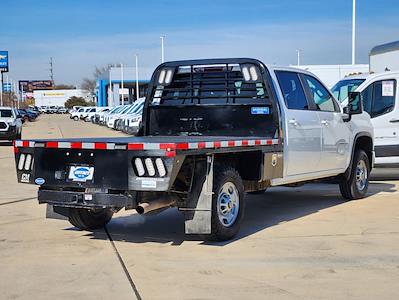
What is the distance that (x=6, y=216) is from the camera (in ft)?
30.3

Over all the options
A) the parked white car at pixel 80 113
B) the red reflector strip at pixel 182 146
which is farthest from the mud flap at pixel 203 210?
the parked white car at pixel 80 113

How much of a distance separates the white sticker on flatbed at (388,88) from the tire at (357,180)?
2343mm

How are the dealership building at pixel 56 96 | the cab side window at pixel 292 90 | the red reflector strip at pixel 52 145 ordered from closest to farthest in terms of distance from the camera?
the red reflector strip at pixel 52 145
the cab side window at pixel 292 90
the dealership building at pixel 56 96

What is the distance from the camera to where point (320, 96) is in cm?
941

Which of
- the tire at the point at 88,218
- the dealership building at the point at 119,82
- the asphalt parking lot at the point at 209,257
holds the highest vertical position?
the dealership building at the point at 119,82

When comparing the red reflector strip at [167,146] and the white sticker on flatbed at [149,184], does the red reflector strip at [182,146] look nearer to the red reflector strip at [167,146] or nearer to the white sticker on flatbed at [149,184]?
the red reflector strip at [167,146]

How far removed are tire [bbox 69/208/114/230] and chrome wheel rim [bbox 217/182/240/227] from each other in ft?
5.66

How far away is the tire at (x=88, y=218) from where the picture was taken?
7.74 metres

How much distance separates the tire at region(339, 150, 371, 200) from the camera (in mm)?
10172

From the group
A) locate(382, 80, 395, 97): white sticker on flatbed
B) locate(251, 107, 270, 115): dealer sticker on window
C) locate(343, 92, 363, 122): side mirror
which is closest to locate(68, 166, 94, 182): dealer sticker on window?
locate(251, 107, 270, 115): dealer sticker on window

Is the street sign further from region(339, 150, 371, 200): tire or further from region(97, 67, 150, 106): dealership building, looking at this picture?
region(339, 150, 371, 200): tire

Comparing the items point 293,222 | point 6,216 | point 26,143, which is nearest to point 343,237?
Answer: point 293,222

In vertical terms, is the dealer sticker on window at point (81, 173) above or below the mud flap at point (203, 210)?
above

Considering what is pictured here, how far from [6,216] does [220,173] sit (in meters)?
3.96
